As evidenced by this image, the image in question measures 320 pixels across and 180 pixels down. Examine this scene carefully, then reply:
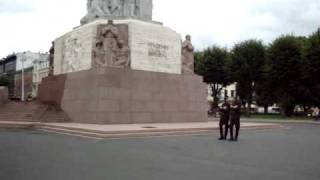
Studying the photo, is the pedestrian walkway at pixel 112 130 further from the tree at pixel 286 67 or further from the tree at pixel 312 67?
the tree at pixel 286 67

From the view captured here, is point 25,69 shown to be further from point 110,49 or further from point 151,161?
point 151,161

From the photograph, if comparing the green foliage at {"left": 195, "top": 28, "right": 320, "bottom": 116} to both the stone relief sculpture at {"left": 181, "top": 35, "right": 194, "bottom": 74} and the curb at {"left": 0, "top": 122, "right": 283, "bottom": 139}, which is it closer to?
the stone relief sculpture at {"left": 181, "top": 35, "right": 194, "bottom": 74}

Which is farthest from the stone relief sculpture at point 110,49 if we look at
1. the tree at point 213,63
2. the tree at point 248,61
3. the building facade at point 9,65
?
the building facade at point 9,65

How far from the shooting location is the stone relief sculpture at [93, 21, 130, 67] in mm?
22125

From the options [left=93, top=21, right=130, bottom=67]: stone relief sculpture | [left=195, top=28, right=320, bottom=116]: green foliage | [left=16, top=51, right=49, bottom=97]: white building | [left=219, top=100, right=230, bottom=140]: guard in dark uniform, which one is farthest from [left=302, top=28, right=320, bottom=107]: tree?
[left=16, top=51, right=49, bottom=97]: white building

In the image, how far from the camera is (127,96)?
21922 millimetres

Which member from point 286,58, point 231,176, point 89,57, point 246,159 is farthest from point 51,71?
point 286,58

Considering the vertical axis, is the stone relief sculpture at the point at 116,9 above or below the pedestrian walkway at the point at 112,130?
above

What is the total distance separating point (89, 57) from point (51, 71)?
565 centimetres

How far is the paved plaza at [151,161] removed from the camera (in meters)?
8.30

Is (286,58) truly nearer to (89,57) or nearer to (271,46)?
(271,46)

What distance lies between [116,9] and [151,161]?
50.5 feet

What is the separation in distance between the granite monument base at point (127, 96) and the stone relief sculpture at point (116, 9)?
3.39 meters

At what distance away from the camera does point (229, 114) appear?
17.2 meters
